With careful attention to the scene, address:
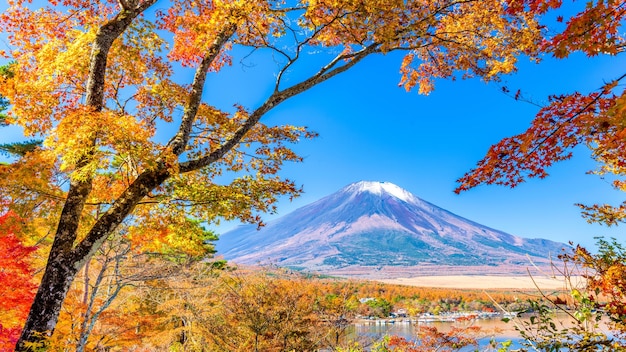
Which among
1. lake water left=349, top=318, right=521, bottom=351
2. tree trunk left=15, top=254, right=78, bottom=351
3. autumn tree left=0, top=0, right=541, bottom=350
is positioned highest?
autumn tree left=0, top=0, right=541, bottom=350

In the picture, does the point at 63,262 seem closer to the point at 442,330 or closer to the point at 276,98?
the point at 276,98

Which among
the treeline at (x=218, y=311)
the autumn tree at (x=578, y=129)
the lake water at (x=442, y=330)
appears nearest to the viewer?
the autumn tree at (x=578, y=129)

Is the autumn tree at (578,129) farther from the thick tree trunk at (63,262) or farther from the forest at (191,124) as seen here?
the thick tree trunk at (63,262)

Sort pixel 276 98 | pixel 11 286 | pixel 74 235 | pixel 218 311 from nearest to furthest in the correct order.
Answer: pixel 74 235 < pixel 276 98 < pixel 11 286 < pixel 218 311

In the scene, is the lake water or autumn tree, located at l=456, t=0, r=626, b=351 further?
the lake water

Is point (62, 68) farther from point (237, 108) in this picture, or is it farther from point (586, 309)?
point (586, 309)

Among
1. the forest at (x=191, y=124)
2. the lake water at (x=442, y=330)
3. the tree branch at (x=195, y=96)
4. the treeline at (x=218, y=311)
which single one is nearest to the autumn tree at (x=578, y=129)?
the forest at (x=191, y=124)

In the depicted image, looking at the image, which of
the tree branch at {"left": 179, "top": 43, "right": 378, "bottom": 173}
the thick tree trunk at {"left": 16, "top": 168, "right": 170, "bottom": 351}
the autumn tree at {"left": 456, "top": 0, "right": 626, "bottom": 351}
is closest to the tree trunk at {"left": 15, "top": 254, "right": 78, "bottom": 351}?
the thick tree trunk at {"left": 16, "top": 168, "right": 170, "bottom": 351}

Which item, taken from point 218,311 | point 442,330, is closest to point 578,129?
point 218,311

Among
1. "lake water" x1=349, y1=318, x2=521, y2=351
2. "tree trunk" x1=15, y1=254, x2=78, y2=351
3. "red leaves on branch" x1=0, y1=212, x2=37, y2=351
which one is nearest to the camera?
"tree trunk" x1=15, y1=254, x2=78, y2=351

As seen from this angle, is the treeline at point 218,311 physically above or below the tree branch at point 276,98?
below

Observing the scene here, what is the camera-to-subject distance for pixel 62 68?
4.36 m

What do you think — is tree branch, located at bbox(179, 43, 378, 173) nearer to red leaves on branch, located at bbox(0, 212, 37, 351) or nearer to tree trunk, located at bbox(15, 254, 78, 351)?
tree trunk, located at bbox(15, 254, 78, 351)

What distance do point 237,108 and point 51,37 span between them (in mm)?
2589
